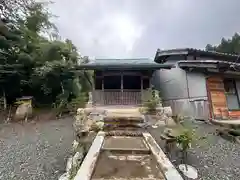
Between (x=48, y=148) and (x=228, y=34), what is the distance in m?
23.2

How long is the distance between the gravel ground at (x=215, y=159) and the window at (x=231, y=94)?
12.7 ft

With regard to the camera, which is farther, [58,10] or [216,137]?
[58,10]

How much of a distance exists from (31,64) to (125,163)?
9342 mm

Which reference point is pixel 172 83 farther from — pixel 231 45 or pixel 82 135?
pixel 231 45

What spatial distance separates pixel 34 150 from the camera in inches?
192

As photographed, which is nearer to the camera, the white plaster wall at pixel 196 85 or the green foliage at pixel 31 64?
the white plaster wall at pixel 196 85

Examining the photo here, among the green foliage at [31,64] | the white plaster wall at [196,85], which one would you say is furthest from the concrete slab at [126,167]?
the green foliage at [31,64]

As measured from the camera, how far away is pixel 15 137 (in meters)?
6.21

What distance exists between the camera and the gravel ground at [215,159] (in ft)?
11.3

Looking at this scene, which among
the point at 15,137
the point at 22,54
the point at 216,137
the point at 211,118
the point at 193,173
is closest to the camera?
the point at 193,173

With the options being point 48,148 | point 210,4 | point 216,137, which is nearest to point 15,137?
point 48,148

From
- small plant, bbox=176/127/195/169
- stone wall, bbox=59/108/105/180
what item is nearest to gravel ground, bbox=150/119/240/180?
small plant, bbox=176/127/195/169

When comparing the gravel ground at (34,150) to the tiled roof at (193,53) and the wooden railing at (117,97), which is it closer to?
the wooden railing at (117,97)

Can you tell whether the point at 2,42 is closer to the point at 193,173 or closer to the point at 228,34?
the point at 193,173
